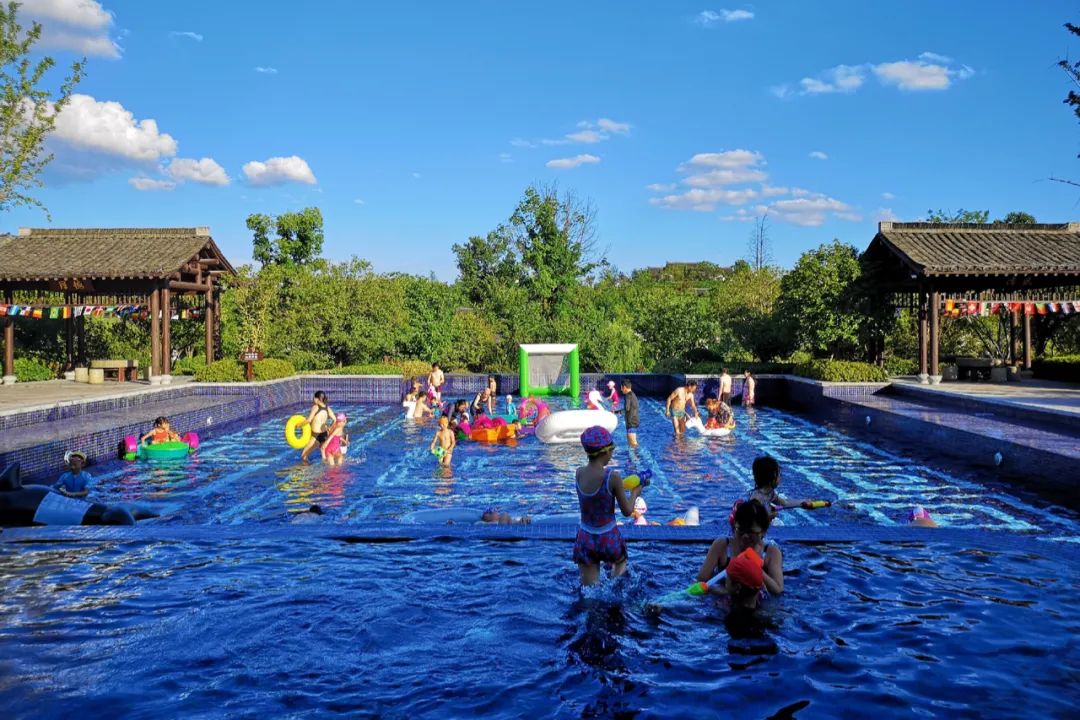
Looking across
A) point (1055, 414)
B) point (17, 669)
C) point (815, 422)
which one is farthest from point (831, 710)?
point (815, 422)

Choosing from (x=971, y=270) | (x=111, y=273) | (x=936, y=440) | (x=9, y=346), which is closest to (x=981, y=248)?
(x=971, y=270)

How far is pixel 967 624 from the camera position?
5.90 m

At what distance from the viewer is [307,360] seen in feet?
92.5

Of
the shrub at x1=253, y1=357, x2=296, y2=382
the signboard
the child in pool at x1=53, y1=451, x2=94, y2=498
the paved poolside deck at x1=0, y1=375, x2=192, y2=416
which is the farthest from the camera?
the shrub at x1=253, y1=357, x2=296, y2=382

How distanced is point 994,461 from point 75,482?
42.9ft

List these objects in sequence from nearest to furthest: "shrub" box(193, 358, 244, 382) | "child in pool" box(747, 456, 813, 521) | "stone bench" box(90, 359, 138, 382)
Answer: "child in pool" box(747, 456, 813, 521)
"shrub" box(193, 358, 244, 382)
"stone bench" box(90, 359, 138, 382)

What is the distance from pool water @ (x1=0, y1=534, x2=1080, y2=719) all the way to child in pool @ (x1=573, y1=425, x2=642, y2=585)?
347mm

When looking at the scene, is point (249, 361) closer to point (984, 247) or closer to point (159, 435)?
point (159, 435)

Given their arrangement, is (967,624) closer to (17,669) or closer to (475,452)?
(17,669)

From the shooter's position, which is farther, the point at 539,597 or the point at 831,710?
the point at 539,597

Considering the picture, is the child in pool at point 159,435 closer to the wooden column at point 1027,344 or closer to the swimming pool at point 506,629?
the swimming pool at point 506,629

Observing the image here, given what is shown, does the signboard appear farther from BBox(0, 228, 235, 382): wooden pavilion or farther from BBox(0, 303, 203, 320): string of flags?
BBox(0, 303, 203, 320): string of flags

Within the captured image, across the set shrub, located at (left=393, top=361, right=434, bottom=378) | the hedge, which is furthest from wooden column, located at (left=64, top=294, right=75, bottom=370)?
the hedge

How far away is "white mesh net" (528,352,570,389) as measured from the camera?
26.3 metres
